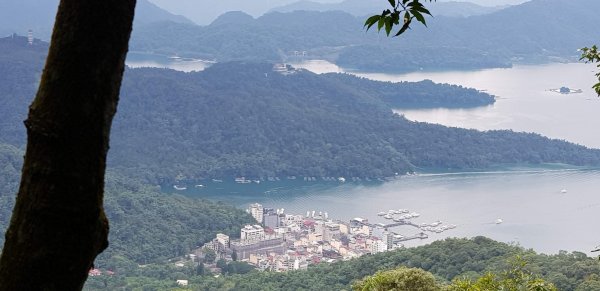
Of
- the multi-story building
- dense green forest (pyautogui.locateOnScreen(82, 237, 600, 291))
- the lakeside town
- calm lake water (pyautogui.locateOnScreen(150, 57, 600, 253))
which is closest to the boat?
calm lake water (pyautogui.locateOnScreen(150, 57, 600, 253))

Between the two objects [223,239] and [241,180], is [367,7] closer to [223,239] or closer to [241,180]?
[241,180]

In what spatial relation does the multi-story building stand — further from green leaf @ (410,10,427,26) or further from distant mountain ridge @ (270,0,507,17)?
distant mountain ridge @ (270,0,507,17)

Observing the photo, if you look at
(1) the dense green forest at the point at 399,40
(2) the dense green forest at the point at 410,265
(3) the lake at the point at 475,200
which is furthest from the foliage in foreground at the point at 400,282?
(1) the dense green forest at the point at 399,40

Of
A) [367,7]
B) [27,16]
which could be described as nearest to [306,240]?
[27,16]

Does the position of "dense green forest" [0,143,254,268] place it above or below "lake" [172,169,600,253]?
below

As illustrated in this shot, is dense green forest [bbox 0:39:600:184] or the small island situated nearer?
dense green forest [bbox 0:39:600:184]

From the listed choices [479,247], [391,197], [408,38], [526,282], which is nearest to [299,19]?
[408,38]

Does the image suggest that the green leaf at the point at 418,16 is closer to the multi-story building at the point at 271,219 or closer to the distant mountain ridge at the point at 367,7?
the multi-story building at the point at 271,219
